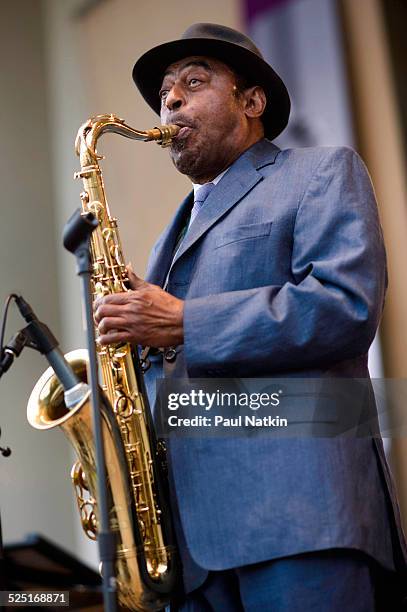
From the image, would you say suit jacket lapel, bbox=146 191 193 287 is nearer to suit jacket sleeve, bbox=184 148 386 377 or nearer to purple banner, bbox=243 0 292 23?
suit jacket sleeve, bbox=184 148 386 377

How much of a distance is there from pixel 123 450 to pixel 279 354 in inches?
17.6

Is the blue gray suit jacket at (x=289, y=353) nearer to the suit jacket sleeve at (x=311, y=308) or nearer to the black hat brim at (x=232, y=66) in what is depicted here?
the suit jacket sleeve at (x=311, y=308)

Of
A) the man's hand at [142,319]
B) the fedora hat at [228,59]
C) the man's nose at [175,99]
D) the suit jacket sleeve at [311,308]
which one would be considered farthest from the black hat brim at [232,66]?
the man's hand at [142,319]

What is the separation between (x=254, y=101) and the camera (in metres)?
2.38

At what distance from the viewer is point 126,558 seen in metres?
2.05

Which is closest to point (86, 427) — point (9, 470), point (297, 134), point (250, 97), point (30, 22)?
point (250, 97)

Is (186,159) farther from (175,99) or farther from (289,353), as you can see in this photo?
(289,353)

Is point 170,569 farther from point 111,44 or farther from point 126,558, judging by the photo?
point 111,44

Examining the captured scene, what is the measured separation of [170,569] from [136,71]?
4.29 ft

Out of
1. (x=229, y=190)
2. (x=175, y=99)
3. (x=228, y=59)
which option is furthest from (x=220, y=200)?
(x=228, y=59)

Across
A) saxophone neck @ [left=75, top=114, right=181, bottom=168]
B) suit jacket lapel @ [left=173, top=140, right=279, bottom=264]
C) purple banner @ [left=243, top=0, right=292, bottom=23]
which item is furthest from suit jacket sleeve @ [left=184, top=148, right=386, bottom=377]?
purple banner @ [left=243, top=0, right=292, bottom=23]

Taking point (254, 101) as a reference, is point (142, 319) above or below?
below

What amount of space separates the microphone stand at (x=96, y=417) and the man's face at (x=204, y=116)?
1.92 feet

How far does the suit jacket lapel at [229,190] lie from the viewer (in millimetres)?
2139
